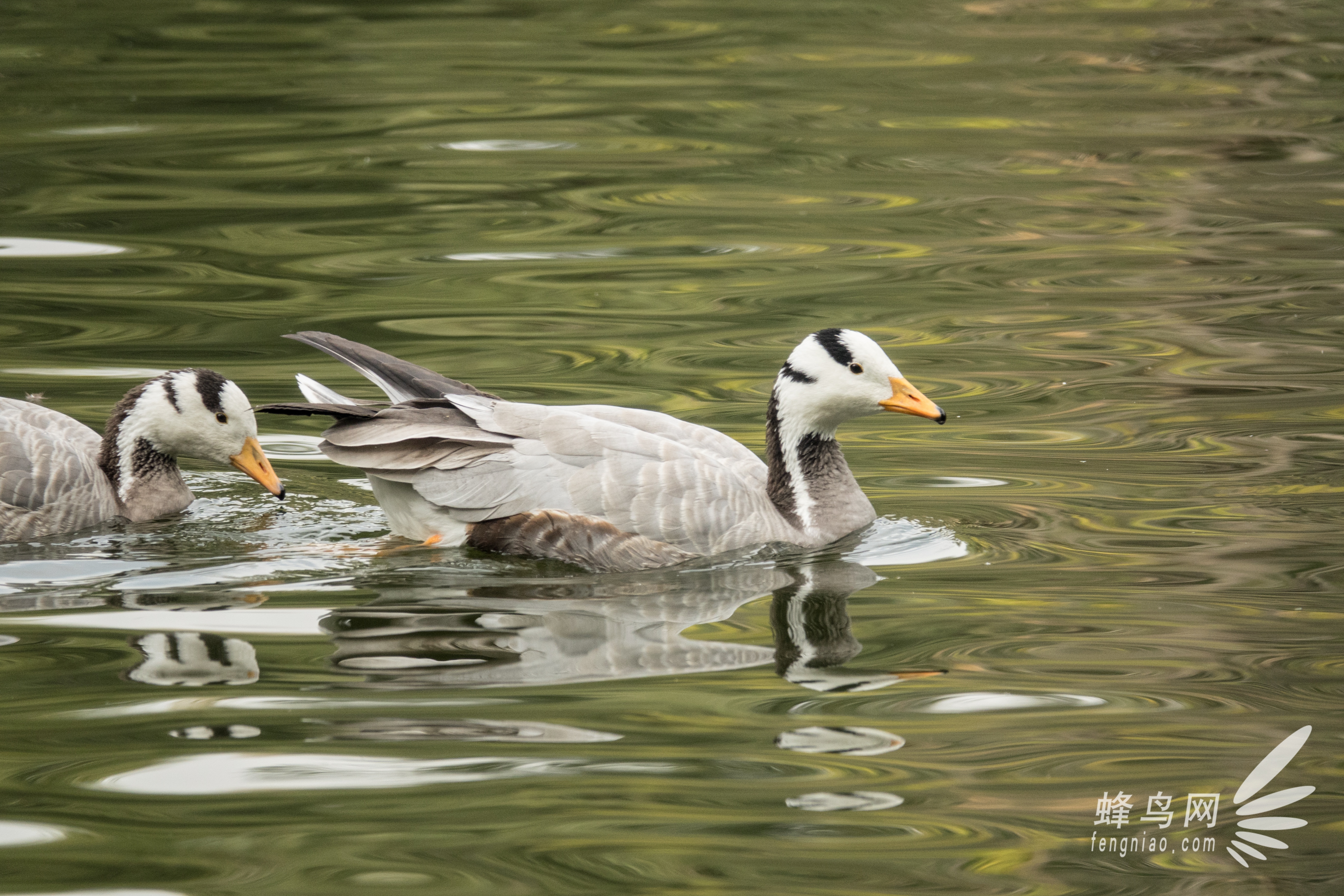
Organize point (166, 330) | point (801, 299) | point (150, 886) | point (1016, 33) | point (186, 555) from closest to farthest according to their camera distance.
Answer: point (150, 886)
point (186, 555)
point (166, 330)
point (801, 299)
point (1016, 33)

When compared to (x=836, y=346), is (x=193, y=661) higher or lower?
lower

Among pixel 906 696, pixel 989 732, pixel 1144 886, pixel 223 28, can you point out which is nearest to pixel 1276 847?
pixel 1144 886

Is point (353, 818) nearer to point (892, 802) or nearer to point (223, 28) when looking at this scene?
point (892, 802)

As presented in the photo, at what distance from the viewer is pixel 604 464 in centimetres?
855

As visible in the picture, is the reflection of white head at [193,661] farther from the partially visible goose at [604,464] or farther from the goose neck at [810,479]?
the goose neck at [810,479]

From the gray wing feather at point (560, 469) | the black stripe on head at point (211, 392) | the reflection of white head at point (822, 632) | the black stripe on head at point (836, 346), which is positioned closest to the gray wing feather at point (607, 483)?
the gray wing feather at point (560, 469)

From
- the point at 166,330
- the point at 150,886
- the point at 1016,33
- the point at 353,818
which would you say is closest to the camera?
the point at 150,886

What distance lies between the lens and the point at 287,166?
17.3 m

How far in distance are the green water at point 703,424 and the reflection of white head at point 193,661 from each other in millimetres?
29

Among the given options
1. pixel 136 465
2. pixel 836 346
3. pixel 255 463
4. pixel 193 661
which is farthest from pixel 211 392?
pixel 836 346

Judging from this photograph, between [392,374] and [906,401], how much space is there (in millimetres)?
2725

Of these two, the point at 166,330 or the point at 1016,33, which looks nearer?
the point at 166,330

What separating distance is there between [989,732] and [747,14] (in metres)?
20.3

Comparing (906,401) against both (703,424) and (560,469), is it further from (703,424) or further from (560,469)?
(703,424)
